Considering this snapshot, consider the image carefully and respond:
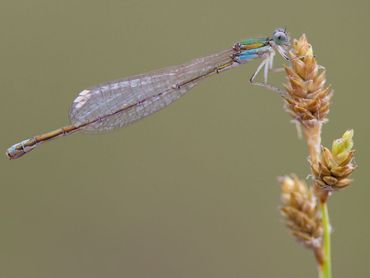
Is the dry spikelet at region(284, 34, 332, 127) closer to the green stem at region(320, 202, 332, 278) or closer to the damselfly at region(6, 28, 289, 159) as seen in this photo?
the green stem at region(320, 202, 332, 278)

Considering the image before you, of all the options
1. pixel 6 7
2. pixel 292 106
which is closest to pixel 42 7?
pixel 6 7

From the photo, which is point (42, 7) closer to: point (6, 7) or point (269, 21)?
point (6, 7)

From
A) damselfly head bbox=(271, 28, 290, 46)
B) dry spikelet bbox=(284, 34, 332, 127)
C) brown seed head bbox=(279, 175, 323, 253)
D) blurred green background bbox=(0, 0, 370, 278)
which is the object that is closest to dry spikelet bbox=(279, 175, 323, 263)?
brown seed head bbox=(279, 175, 323, 253)

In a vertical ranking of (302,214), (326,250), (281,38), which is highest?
(281,38)

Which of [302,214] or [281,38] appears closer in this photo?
[302,214]

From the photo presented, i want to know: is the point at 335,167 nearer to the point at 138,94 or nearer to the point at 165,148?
the point at 138,94

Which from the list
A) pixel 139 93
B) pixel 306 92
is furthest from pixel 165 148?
pixel 306 92

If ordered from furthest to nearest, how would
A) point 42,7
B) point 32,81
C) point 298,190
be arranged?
point 42,7
point 32,81
point 298,190

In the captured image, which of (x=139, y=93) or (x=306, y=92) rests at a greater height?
(x=139, y=93)
